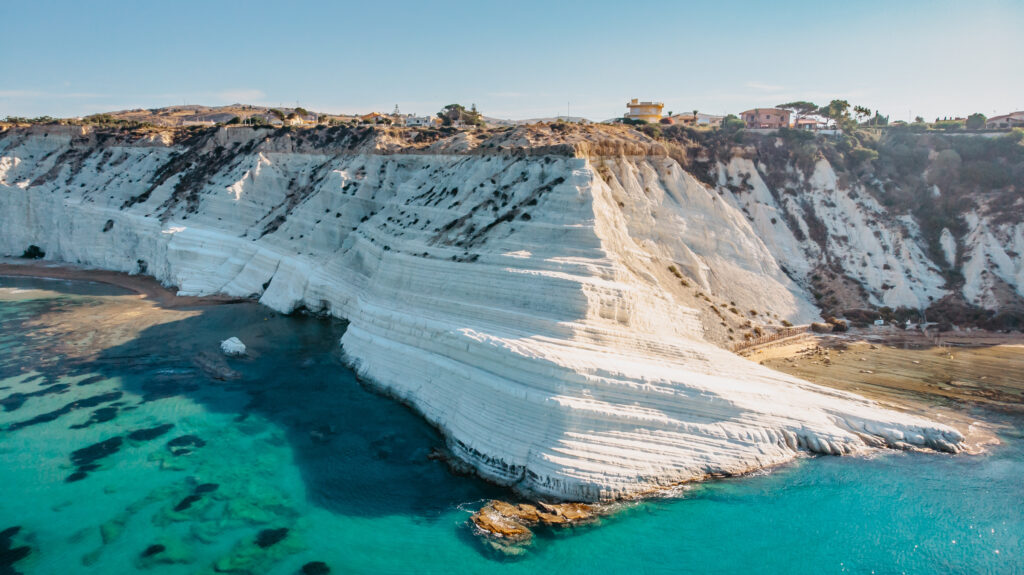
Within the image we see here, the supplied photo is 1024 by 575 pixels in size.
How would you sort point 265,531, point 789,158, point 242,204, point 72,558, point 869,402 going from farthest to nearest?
point 242,204
point 789,158
point 869,402
point 265,531
point 72,558

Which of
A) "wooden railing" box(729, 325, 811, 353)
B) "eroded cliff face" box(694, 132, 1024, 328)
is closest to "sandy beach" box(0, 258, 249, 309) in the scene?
"wooden railing" box(729, 325, 811, 353)

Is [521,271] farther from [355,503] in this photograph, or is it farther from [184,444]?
[184,444]

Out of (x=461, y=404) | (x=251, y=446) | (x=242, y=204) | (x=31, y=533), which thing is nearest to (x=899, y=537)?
(x=461, y=404)

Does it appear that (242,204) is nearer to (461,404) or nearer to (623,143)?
(623,143)

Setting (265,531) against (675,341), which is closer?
(265,531)

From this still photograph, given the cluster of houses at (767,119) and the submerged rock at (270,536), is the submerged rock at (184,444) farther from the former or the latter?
the cluster of houses at (767,119)

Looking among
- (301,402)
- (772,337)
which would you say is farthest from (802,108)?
(301,402)

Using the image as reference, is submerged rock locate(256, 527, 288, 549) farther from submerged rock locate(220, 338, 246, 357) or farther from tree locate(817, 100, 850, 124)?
tree locate(817, 100, 850, 124)
